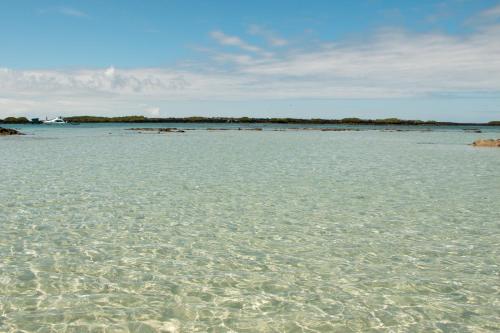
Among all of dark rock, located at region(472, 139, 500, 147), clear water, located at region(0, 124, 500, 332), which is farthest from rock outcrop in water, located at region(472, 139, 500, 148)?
clear water, located at region(0, 124, 500, 332)

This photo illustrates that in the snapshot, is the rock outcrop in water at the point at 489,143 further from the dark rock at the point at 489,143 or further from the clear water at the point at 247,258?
the clear water at the point at 247,258

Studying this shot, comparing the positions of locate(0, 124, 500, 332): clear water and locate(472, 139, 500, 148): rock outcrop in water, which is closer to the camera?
locate(0, 124, 500, 332): clear water

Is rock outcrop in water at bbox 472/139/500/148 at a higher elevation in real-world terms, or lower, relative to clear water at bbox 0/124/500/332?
higher

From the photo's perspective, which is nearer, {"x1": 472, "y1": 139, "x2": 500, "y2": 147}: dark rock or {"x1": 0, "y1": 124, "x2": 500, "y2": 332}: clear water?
{"x1": 0, "y1": 124, "x2": 500, "y2": 332}: clear water

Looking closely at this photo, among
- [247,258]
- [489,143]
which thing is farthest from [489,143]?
[247,258]

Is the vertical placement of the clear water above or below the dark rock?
below

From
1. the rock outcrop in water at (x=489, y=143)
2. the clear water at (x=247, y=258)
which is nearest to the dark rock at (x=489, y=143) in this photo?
the rock outcrop in water at (x=489, y=143)

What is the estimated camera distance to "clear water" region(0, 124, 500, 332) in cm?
923

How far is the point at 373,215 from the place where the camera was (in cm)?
1844

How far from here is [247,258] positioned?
12.9m

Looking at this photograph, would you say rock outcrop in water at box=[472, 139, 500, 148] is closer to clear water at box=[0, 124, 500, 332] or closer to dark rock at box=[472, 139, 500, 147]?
dark rock at box=[472, 139, 500, 147]

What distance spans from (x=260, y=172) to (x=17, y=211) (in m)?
18.1

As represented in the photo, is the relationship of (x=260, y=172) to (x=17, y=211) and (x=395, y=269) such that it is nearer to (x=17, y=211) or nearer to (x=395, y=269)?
(x=17, y=211)

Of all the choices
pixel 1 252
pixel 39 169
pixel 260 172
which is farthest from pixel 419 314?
pixel 39 169
